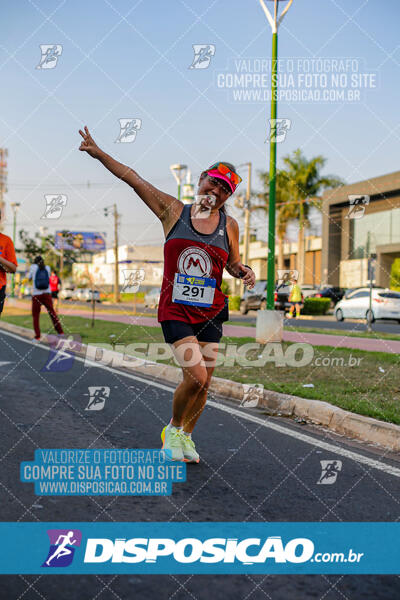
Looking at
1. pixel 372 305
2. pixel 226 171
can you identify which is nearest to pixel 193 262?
pixel 226 171

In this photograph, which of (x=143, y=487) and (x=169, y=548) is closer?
(x=169, y=548)

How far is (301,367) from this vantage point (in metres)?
9.58

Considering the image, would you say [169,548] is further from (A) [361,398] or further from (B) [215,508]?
(A) [361,398]

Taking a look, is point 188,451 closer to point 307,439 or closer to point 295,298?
point 307,439

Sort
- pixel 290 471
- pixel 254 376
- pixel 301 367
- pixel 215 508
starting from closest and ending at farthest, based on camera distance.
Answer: pixel 215 508, pixel 290 471, pixel 254 376, pixel 301 367

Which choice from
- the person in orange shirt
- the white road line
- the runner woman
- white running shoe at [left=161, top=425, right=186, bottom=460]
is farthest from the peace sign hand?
the person in orange shirt

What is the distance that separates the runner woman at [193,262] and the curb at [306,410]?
5.99 feet

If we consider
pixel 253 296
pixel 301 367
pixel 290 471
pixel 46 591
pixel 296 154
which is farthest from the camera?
pixel 296 154

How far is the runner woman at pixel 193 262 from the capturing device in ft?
13.7

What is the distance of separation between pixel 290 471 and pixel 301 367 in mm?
5288

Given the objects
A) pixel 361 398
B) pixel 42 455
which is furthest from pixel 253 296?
pixel 42 455

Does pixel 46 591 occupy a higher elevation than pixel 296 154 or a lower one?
lower

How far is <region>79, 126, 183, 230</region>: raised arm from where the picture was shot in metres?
4.11

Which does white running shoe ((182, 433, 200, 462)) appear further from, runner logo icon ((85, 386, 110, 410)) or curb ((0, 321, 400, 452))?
runner logo icon ((85, 386, 110, 410))
